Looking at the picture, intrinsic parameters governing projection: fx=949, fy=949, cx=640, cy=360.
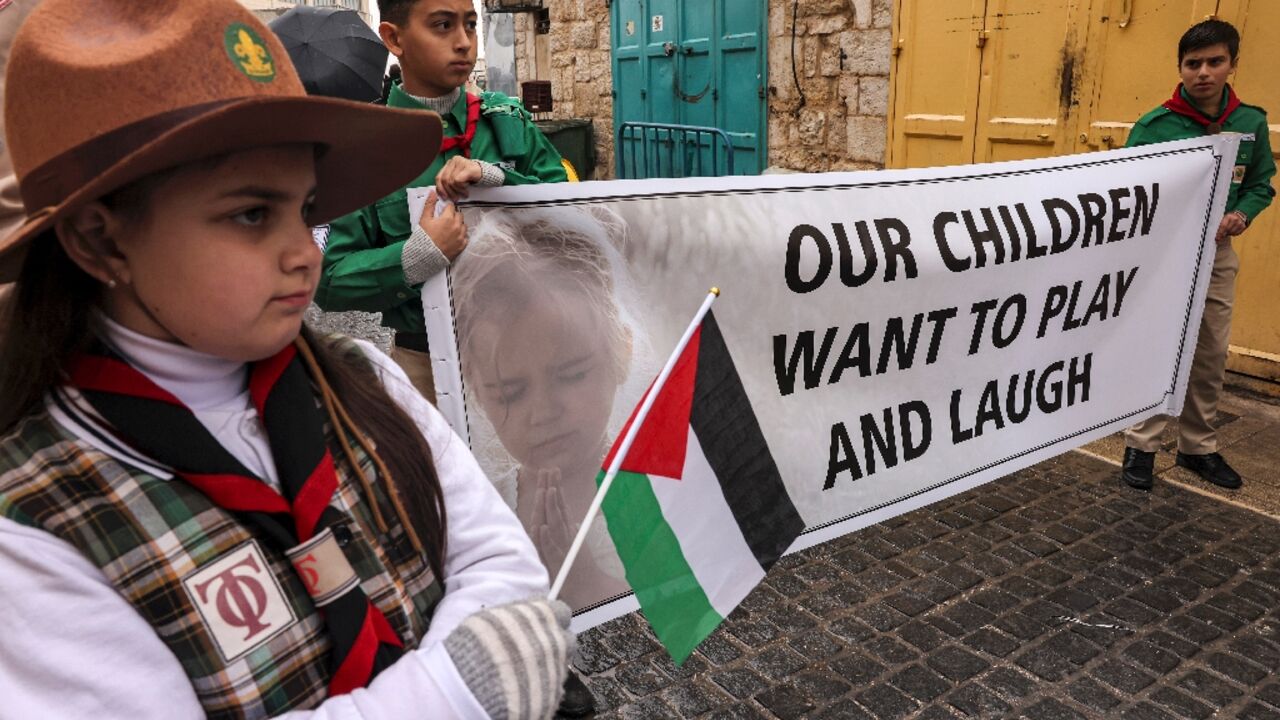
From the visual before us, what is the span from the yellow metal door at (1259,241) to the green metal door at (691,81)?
4.59 meters

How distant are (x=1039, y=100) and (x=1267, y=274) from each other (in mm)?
1918

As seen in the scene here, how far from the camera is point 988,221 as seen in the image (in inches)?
120

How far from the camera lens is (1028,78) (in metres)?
6.79

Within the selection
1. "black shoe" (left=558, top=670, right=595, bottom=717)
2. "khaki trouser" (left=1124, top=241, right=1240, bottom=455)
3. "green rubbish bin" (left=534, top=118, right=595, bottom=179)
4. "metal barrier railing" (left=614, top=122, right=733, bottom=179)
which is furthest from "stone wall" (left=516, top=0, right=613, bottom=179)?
"black shoe" (left=558, top=670, right=595, bottom=717)

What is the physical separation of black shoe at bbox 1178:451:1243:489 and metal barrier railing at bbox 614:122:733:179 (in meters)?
5.71

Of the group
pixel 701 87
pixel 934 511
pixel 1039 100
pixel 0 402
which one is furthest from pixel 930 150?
pixel 0 402

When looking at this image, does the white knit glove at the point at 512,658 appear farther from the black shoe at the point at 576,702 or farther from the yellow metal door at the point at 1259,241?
the yellow metal door at the point at 1259,241

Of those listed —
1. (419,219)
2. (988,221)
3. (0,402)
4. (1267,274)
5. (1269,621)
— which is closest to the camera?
(0,402)

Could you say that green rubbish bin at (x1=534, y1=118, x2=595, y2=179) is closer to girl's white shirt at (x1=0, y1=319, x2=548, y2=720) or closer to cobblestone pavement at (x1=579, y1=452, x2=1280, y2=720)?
cobblestone pavement at (x1=579, y1=452, x2=1280, y2=720)

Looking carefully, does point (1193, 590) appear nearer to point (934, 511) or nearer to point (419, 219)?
point (934, 511)

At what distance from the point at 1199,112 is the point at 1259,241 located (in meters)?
1.72

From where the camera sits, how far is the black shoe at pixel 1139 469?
4.63 meters

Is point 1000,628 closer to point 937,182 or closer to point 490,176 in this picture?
point 937,182

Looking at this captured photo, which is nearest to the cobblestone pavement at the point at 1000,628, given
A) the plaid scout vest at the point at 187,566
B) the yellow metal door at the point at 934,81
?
the plaid scout vest at the point at 187,566
